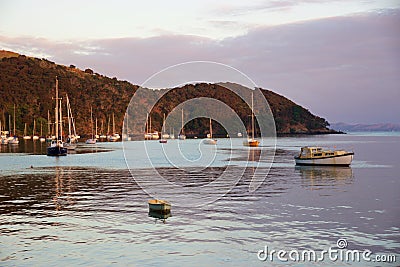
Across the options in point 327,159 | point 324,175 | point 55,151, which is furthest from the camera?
point 55,151

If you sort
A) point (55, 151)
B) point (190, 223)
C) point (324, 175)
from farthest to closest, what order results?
point (55, 151)
point (324, 175)
point (190, 223)

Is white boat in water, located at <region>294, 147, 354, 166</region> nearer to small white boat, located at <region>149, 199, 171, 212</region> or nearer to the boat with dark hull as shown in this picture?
small white boat, located at <region>149, 199, 171, 212</region>

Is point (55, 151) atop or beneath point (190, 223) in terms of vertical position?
atop

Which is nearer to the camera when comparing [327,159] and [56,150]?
[327,159]

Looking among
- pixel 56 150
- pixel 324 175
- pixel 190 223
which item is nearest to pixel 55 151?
pixel 56 150

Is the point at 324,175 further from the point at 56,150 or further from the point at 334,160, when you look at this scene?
the point at 56,150

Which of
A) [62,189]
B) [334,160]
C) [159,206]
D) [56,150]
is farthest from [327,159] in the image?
[56,150]

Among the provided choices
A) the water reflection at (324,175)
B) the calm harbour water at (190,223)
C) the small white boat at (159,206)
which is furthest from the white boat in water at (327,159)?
the small white boat at (159,206)

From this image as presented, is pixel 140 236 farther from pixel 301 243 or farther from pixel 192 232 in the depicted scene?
pixel 301 243

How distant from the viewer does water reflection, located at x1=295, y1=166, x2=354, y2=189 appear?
46.1m

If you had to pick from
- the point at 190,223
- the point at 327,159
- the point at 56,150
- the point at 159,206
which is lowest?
the point at 190,223

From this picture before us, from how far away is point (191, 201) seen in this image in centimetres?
3569

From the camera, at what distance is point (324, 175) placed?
5288cm

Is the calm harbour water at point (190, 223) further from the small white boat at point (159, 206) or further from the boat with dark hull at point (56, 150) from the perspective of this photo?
the boat with dark hull at point (56, 150)
